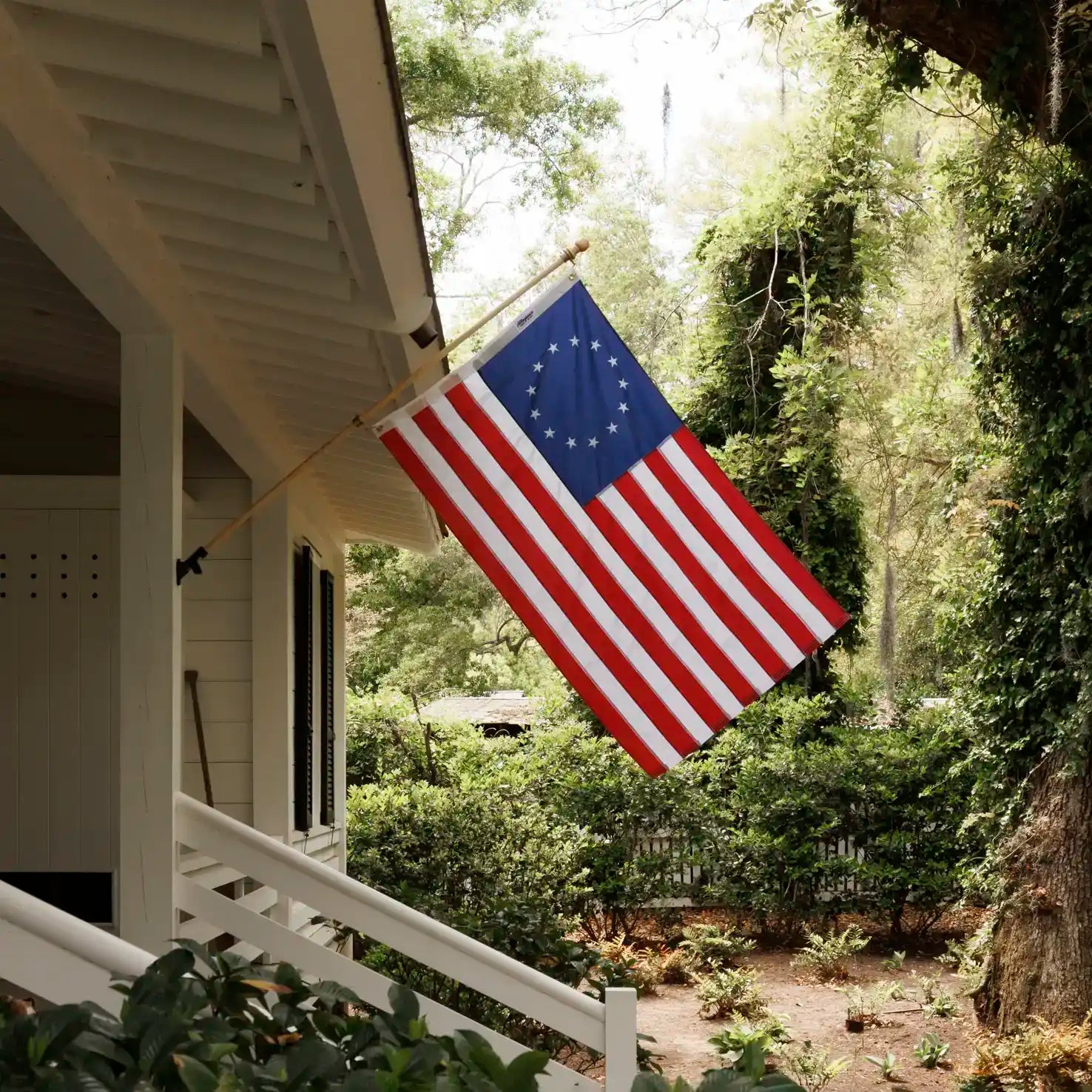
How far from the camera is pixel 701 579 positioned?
4.37m

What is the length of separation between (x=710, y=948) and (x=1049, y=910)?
4302 millimetres

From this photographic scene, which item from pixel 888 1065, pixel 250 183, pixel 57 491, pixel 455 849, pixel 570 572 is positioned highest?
pixel 250 183

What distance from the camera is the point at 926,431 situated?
12.8m

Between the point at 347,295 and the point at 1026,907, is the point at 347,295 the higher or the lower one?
the higher one

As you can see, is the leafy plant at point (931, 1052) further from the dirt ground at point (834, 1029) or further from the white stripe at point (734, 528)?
the white stripe at point (734, 528)

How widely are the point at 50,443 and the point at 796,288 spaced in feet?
38.4

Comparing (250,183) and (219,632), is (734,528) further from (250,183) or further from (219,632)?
(219,632)

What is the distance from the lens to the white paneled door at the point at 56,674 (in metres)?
5.10

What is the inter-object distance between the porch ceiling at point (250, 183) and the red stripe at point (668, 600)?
0.88 metres

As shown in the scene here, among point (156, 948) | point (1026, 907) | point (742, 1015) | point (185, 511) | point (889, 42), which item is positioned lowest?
point (742, 1015)

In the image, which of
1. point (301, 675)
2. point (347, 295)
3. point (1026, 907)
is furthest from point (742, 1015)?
point (347, 295)

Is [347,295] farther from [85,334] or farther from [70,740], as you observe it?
[70,740]

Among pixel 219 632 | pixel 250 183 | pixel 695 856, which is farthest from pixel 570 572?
pixel 695 856

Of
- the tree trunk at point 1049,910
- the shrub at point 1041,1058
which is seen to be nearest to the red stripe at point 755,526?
the shrub at point 1041,1058
